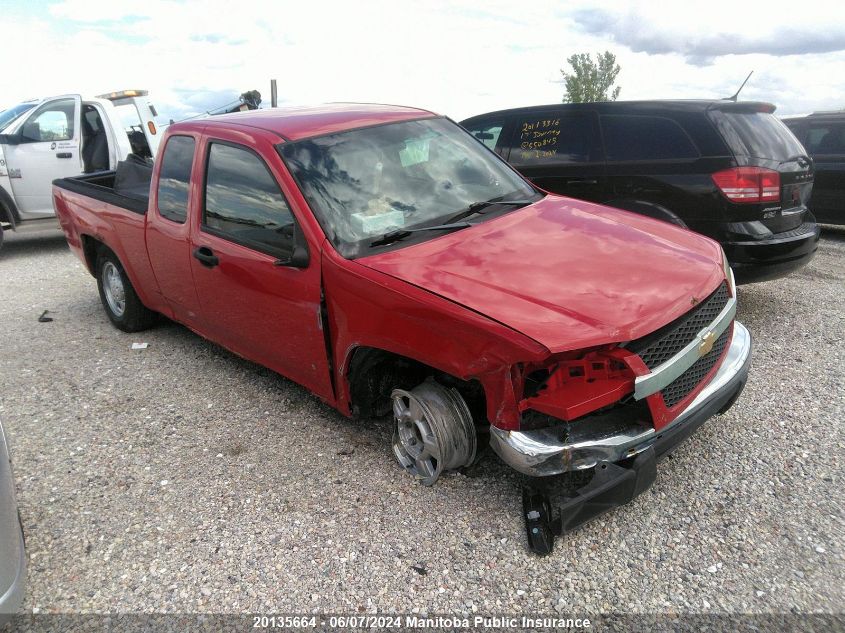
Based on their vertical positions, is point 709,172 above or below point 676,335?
above

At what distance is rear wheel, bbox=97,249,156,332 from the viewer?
5.33 meters

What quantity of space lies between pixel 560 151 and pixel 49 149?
24.1ft

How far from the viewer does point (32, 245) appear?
10180mm

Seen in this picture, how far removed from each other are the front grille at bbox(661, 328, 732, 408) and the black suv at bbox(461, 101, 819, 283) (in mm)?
1901

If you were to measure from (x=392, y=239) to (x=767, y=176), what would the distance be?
3.17 m

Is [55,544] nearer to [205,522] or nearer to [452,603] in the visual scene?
[205,522]

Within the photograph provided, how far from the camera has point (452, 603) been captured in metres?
2.42

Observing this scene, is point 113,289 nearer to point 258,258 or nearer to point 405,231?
point 258,258

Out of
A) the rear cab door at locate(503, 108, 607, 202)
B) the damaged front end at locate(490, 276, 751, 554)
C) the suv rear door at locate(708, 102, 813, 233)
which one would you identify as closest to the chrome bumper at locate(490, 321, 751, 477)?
the damaged front end at locate(490, 276, 751, 554)

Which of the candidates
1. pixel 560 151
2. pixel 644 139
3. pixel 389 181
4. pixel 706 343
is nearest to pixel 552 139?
pixel 560 151

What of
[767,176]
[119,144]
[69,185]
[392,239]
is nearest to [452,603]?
[392,239]

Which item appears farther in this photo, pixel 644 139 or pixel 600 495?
pixel 644 139

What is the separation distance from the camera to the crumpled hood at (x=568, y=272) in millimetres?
2424

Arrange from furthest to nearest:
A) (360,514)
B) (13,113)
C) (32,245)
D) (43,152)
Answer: (32,245)
(13,113)
(43,152)
(360,514)
